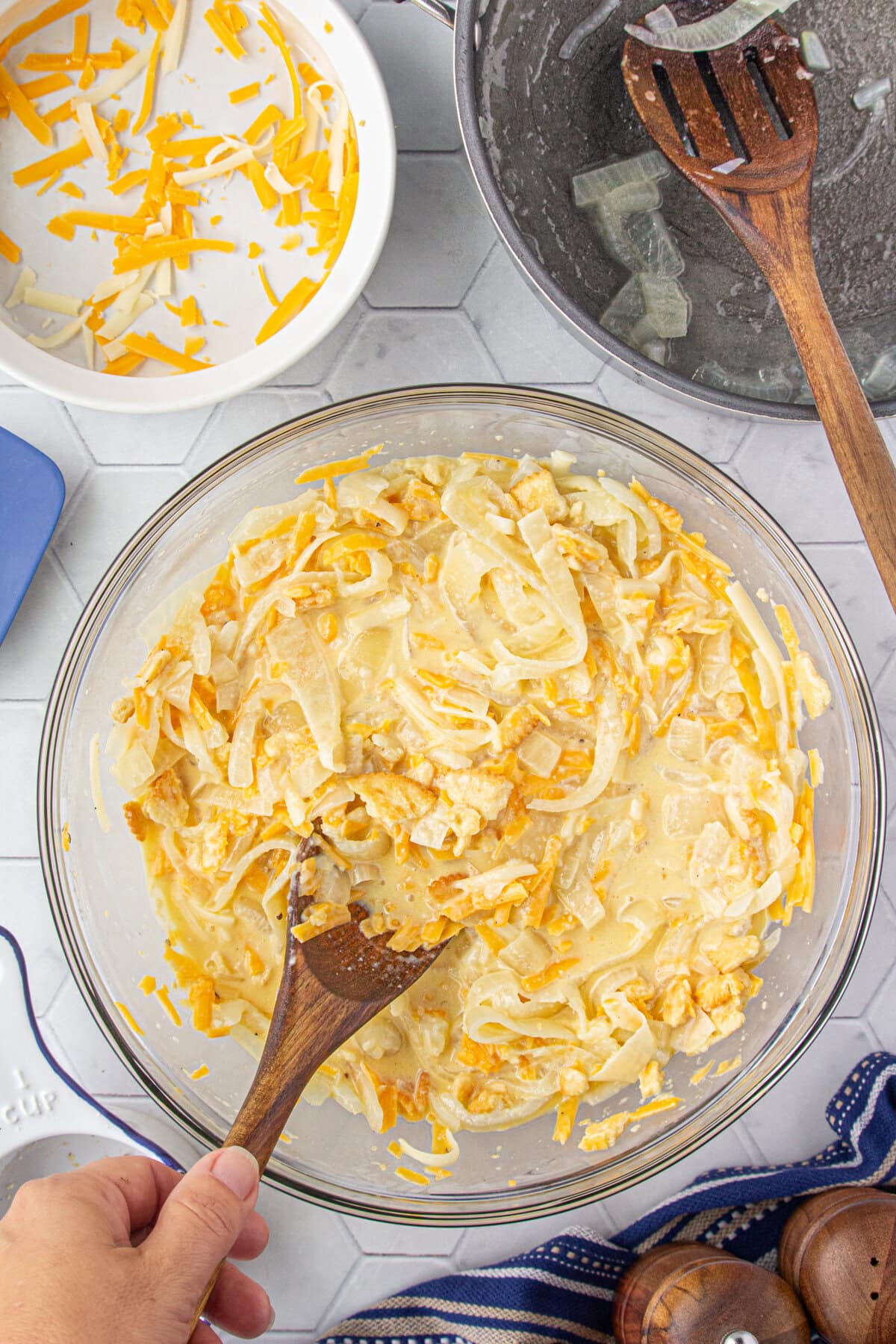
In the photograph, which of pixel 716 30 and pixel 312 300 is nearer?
pixel 716 30

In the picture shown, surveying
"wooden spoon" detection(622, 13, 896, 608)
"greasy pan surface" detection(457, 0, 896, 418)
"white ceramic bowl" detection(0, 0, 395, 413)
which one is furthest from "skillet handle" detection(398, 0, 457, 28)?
"wooden spoon" detection(622, 13, 896, 608)

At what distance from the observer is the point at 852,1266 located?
197 centimetres

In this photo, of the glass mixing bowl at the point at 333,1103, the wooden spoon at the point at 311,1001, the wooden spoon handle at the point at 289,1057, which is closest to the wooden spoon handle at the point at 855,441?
the glass mixing bowl at the point at 333,1103

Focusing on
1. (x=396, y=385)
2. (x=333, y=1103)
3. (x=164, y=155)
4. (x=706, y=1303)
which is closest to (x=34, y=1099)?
(x=333, y=1103)

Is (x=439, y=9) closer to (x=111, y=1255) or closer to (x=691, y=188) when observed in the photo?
(x=691, y=188)

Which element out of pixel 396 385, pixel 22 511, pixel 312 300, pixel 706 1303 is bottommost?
pixel 706 1303

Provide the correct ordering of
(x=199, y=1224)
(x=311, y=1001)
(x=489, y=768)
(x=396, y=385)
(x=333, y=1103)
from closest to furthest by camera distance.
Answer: (x=199, y=1224) → (x=311, y=1001) → (x=489, y=768) → (x=333, y=1103) → (x=396, y=385)

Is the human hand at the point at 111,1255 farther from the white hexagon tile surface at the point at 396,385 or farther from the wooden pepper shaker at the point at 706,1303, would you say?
the wooden pepper shaker at the point at 706,1303

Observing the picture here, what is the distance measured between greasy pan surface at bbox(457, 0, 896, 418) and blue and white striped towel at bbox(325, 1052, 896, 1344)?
4.69 ft

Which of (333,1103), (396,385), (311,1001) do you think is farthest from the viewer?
(396,385)

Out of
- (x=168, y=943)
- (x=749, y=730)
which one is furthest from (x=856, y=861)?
(x=168, y=943)

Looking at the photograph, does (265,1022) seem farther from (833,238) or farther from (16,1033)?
(833,238)

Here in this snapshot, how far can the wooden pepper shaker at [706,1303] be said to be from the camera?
1.94m

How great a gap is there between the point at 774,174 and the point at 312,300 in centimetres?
82
